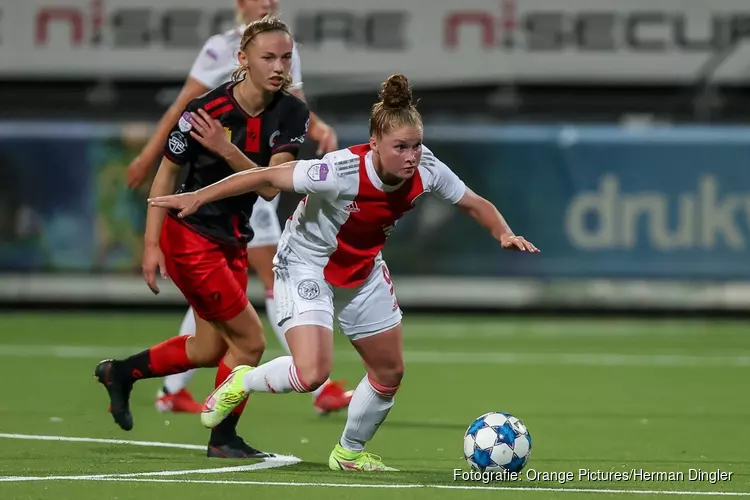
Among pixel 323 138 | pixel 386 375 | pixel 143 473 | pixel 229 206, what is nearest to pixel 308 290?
pixel 386 375

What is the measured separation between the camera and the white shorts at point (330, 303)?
6520 mm

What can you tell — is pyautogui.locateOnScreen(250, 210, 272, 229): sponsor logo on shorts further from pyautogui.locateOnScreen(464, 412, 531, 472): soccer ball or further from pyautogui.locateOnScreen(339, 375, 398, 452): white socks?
pyautogui.locateOnScreen(464, 412, 531, 472): soccer ball

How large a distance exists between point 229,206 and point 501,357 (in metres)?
5.44

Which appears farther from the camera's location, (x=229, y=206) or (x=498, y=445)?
(x=229, y=206)

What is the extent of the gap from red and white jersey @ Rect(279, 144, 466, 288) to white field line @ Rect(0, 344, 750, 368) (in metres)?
5.19

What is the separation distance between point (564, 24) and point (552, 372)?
283 inches

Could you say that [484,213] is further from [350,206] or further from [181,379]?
[181,379]

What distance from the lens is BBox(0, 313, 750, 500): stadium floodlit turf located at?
Result: 6168mm

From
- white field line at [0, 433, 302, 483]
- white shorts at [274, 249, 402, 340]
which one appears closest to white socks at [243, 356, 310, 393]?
white shorts at [274, 249, 402, 340]

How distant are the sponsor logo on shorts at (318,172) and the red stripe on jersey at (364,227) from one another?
0.51 ft

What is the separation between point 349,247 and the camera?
6562 mm

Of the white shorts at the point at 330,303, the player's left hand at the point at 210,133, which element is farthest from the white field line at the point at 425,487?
the player's left hand at the point at 210,133

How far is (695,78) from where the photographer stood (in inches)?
677

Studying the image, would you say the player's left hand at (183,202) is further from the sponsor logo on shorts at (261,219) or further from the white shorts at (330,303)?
the sponsor logo on shorts at (261,219)
